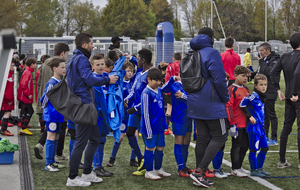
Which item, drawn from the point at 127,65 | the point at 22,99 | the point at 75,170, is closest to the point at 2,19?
the point at 22,99

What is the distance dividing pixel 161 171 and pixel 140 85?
1287 mm

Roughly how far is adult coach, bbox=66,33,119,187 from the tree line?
49.2 meters

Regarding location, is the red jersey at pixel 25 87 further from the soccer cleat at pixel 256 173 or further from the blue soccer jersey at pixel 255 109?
the soccer cleat at pixel 256 173

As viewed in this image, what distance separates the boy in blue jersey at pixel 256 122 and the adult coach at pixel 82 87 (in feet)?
6.18

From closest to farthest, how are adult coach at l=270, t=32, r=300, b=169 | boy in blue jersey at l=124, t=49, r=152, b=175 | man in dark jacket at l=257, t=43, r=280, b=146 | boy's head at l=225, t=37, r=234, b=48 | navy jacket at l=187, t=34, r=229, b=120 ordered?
navy jacket at l=187, t=34, r=229, b=120, boy in blue jersey at l=124, t=49, r=152, b=175, adult coach at l=270, t=32, r=300, b=169, man in dark jacket at l=257, t=43, r=280, b=146, boy's head at l=225, t=37, r=234, b=48

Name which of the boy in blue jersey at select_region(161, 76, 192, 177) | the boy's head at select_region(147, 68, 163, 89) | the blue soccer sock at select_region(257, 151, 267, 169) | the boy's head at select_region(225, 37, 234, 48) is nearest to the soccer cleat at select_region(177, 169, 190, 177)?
the boy in blue jersey at select_region(161, 76, 192, 177)

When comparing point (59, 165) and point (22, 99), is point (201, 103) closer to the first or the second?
point (59, 165)

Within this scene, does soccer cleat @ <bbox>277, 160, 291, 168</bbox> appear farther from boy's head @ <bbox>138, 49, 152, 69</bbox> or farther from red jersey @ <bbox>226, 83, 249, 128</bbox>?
boy's head @ <bbox>138, 49, 152, 69</bbox>

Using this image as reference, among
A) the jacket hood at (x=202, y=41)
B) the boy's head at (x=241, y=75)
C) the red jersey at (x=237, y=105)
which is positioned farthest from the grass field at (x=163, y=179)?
the jacket hood at (x=202, y=41)

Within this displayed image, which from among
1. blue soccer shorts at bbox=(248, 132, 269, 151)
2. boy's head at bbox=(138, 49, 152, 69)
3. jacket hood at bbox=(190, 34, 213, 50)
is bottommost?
blue soccer shorts at bbox=(248, 132, 269, 151)

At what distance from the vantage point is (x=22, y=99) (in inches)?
309

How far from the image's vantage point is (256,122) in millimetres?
4738

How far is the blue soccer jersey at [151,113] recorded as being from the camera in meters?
4.52

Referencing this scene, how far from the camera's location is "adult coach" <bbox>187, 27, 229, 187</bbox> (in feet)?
13.5
